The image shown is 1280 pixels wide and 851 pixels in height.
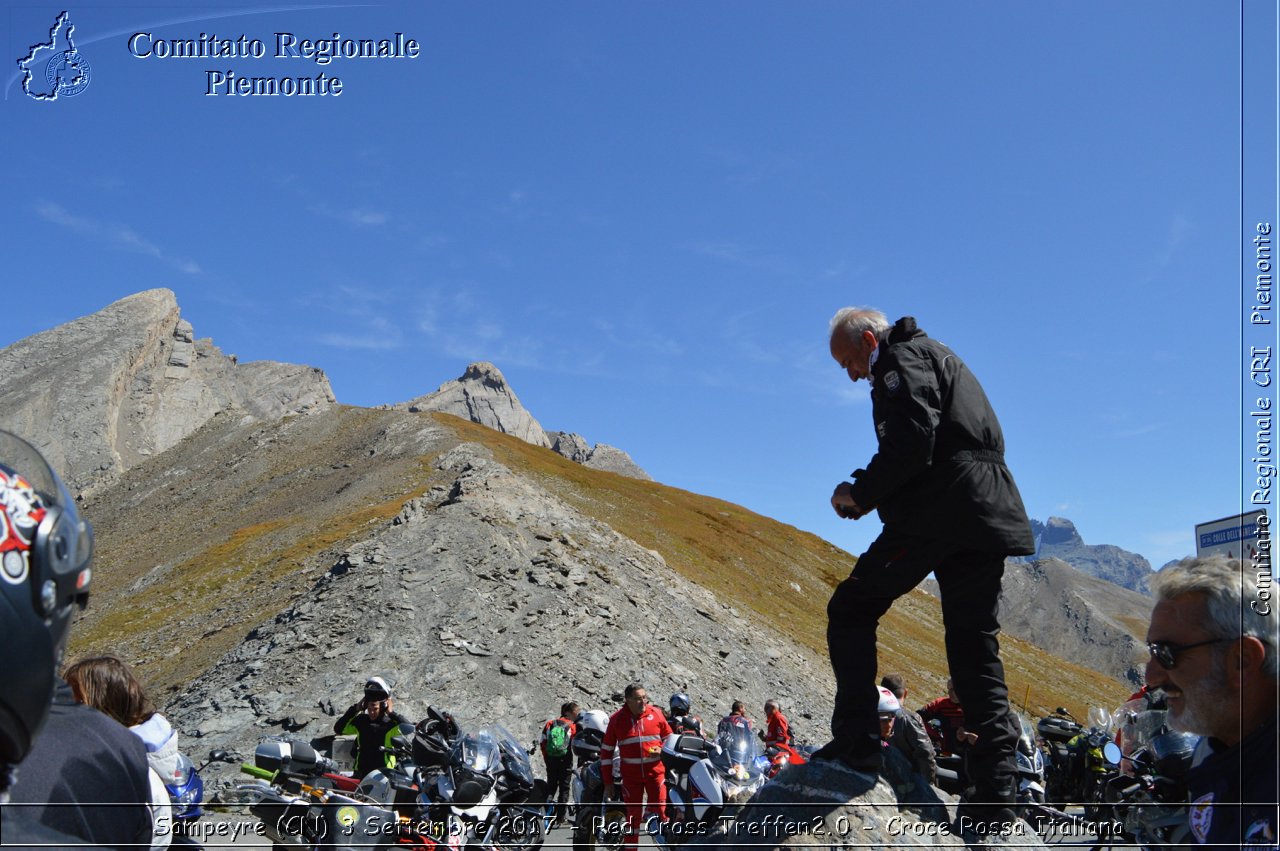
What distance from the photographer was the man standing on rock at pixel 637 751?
1148 cm

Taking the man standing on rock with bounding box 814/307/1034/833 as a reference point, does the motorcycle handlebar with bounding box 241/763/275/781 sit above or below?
below

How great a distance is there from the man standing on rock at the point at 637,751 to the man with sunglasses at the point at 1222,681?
9.04m

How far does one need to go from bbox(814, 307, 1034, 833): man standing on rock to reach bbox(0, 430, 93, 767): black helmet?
3.03 meters

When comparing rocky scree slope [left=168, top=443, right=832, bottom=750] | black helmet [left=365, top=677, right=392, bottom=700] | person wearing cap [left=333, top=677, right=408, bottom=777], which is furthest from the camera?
rocky scree slope [left=168, top=443, right=832, bottom=750]

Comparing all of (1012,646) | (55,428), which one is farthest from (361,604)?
(55,428)

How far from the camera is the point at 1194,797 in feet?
9.55

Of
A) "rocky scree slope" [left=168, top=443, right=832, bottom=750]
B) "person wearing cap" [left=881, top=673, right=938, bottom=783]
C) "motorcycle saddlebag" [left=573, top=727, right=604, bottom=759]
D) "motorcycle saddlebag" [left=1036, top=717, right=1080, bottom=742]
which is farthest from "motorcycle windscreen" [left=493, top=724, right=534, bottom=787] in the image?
"rocky scree slope" [left=168, top=443, right=832, bottom=750]

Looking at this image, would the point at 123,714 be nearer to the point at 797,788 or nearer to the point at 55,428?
the point at 797,788

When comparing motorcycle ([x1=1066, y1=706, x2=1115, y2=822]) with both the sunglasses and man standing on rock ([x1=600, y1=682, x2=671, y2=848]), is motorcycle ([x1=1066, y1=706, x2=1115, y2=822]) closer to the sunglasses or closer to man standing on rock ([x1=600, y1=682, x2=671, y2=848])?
man standing on rock ([x1=600, y1=682, x2=671, y2=848])

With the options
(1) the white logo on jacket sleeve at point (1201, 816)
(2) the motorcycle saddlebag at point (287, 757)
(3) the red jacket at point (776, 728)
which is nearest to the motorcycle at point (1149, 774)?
(1) the white logo on jacket sleeve at point (1201, 816)

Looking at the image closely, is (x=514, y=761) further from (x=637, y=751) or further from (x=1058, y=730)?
(x=1058, y=730)

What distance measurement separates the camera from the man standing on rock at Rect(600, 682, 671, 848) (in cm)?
1148

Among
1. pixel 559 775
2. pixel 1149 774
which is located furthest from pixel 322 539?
pixel 1149 774

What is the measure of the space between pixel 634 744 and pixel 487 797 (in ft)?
10.6
